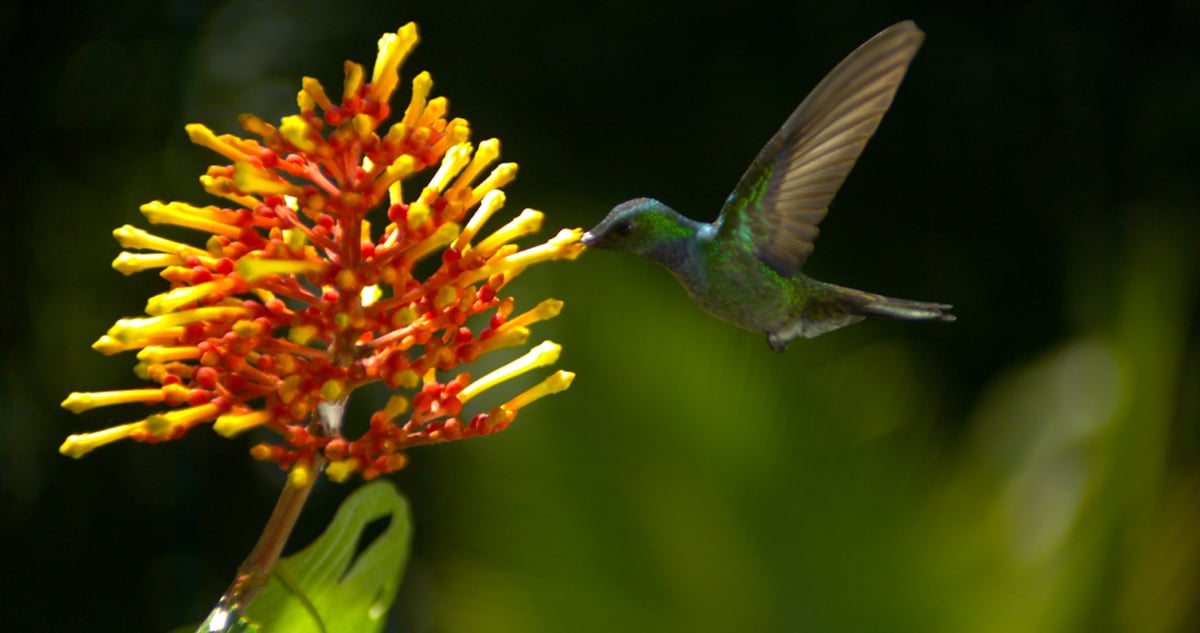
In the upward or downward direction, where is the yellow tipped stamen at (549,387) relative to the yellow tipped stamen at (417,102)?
downward

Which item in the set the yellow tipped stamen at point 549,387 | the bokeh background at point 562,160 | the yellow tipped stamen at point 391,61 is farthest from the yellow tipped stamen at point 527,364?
the bokeh background at point 562,160

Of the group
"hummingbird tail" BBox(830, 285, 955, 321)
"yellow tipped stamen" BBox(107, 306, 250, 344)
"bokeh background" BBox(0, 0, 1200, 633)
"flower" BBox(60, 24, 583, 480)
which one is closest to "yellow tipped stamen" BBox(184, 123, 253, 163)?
"flower" BBox(60, 24, 583, 480)

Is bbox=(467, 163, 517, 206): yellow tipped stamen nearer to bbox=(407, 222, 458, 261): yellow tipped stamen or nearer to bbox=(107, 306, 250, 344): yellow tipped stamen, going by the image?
bbox=(407, 222, 458, 261): yellow tipped stamen

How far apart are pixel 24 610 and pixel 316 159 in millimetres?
2993

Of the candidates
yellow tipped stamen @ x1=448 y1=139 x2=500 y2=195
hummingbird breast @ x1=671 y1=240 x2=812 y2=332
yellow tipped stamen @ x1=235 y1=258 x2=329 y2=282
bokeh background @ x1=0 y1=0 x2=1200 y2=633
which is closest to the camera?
yellow tipped stamen @ x1=235 y1=258 x2=329 y2=282

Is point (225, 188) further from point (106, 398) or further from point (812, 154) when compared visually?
point (812, 154)

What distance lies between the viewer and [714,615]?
1588 mm

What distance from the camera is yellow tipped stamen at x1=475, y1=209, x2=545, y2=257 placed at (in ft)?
2.89

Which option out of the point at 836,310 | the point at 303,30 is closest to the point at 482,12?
the point at 303,30

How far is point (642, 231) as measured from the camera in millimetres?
949

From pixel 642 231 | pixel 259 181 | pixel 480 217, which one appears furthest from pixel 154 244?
pixel 642 231

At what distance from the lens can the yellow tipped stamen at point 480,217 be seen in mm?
886

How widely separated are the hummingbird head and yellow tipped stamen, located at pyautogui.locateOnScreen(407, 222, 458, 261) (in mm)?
117

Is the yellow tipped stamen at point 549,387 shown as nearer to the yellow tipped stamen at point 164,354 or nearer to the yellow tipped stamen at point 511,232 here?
the yellow tipped stamen at point 511,232
